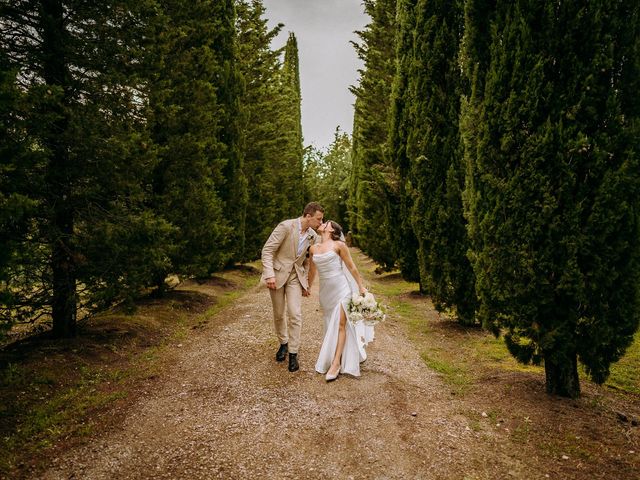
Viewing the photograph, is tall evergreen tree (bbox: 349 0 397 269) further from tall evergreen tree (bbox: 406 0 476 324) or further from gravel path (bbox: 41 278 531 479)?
gravel path (bbox: 41 278 531 479)

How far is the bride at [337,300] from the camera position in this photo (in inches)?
227

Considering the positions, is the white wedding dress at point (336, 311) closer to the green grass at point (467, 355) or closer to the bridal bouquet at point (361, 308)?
the bridal bouquet at point (361, 308)

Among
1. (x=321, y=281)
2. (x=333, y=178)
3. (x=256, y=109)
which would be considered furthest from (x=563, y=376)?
(x=333, y=178)

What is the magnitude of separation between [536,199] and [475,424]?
8.76 feet

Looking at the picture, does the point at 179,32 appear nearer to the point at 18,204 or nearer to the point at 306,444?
the point at 18,204

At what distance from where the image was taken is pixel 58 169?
20.4 ft

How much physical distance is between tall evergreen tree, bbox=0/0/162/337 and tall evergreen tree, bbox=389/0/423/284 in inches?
255

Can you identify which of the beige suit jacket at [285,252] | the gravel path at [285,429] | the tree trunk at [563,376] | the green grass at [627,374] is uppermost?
the beige suit jacket at [285,252]

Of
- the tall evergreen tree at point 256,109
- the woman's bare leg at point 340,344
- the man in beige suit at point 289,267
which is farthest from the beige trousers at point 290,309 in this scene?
the tall evergreen tree at point 256,109

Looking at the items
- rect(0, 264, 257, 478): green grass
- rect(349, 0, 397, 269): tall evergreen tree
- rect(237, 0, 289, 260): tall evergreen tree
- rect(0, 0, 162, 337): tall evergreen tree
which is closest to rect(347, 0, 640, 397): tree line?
rect(0, 264, 257, 478): green grass

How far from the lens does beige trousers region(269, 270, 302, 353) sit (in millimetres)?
5973

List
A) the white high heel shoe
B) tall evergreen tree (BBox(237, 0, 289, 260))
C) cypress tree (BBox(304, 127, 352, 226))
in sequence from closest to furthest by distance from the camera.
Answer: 1. the white high heel shoe
2. tall evergreen tree (BBox(237, 0, 289, 260))
3. cypress tree (BBox(304, 127, 352, 226))

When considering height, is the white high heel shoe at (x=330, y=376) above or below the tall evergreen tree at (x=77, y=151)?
below

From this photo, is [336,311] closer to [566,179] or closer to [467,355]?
[467,355]
